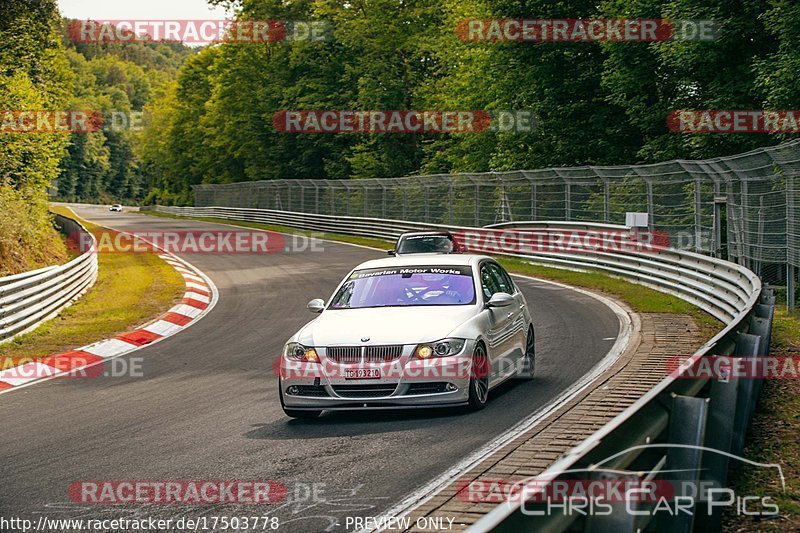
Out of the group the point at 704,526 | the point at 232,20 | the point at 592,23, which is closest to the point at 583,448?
the point at 704,526

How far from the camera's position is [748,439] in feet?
26.2

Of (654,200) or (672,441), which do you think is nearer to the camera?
(672,441)

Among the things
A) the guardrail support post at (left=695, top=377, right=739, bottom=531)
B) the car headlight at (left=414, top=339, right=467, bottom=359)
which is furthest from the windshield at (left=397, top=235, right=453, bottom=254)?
the guardrail support post at (left=695, top=377, right=739, bottom=531)

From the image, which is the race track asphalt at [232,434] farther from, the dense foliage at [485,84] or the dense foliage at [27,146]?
the dense foliage at [27,146]

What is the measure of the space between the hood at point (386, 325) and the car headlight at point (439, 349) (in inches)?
2.3

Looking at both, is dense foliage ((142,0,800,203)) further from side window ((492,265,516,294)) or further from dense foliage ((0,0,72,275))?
dense foliage ((0,0,72,275))

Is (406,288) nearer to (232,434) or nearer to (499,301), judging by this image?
Result: (499,301)

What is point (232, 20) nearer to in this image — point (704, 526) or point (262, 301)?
point (262, 301)

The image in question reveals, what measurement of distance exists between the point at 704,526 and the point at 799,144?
33.9 feet

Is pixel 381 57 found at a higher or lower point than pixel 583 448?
higher

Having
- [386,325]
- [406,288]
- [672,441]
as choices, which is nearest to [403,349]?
[386,325]

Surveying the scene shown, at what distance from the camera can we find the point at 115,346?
17.2 meters

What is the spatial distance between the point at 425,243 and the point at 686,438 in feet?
66.9

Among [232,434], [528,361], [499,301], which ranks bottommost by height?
[232,434]
